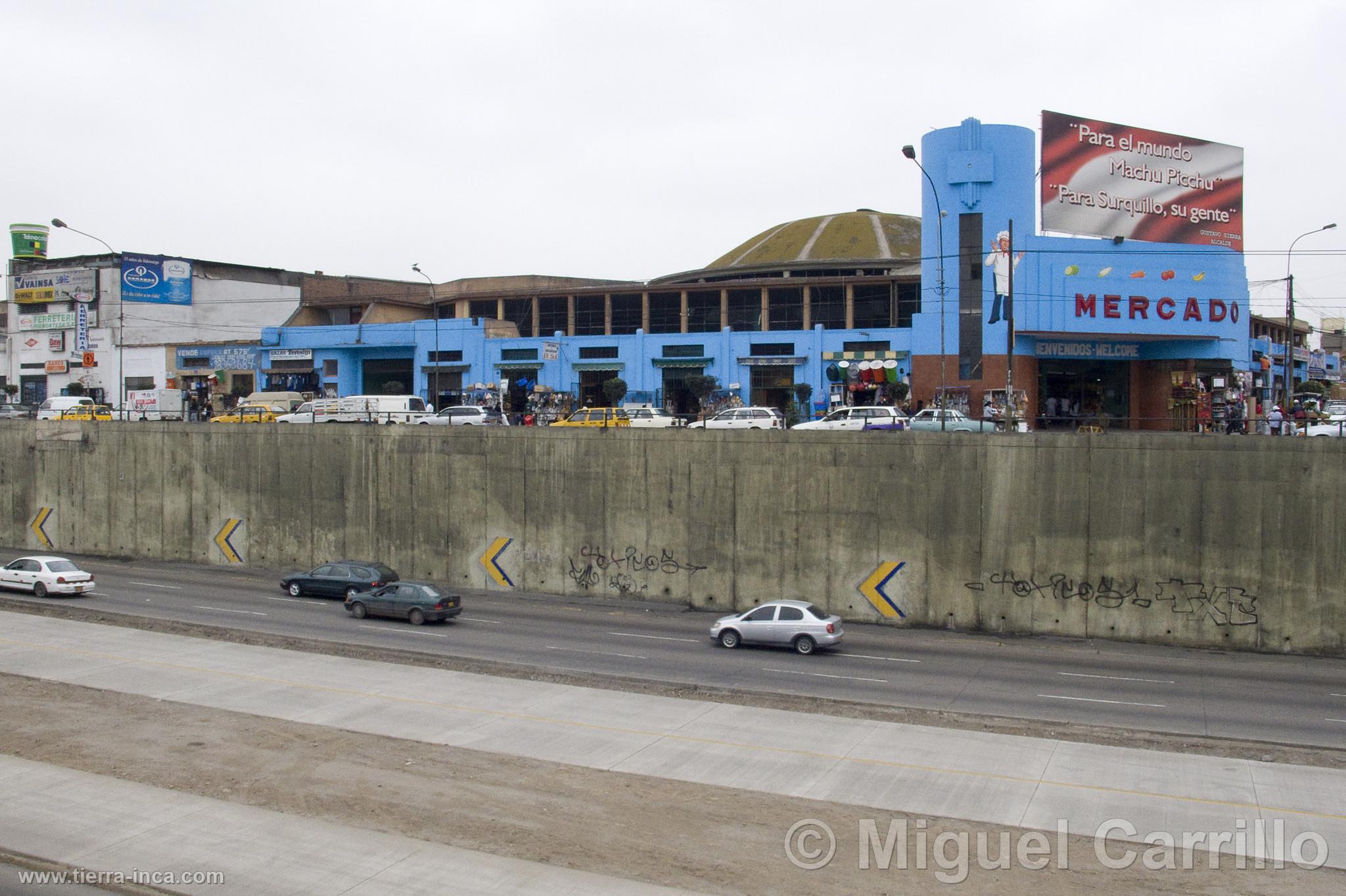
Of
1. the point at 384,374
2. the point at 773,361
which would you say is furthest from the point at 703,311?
the point at 384,374

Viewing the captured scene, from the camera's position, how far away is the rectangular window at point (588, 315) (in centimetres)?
7125

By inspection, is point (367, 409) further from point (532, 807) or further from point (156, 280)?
point (156, 280)

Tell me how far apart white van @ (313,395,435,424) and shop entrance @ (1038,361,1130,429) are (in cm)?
3310

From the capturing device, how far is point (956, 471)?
29.2 m

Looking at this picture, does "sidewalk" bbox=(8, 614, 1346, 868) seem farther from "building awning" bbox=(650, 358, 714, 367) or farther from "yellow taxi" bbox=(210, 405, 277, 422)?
"building awning" bbox=(650, 358, 714, 367)

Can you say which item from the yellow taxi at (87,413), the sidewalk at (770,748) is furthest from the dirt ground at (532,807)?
the yellow taxi at (87,413)

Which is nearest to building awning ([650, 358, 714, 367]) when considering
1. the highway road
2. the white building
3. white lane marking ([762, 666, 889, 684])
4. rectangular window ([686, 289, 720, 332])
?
rectangular window ([686, 289, 720, 332])

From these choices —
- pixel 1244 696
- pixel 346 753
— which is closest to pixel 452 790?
pixel 346 753

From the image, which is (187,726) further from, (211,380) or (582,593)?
(211,380)

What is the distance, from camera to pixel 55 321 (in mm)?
76688

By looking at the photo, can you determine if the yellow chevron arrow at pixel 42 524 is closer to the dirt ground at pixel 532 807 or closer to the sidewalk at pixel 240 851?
the dirt ground at pixel 532 807

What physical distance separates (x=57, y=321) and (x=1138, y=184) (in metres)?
77.1

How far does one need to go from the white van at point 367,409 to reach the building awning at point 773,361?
2033 centimetres

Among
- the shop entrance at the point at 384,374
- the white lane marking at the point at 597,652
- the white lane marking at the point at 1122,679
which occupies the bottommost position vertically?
the white lane marking at the point at 1122,679
